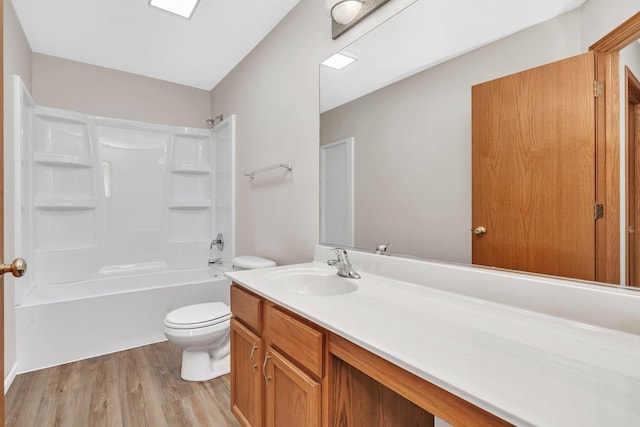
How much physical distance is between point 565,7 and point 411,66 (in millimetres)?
565

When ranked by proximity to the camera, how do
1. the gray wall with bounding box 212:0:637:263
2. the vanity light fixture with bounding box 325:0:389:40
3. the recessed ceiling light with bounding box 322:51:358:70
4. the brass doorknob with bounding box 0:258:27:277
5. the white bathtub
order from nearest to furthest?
the brass doorknob with bounding box 0:258:27:277 < the gray wall with bounding box 212:0:637:263 < the vanity light fixture with bounding box 325:0:389:40 < the recessed ceiling light with bounding box 322:51:358:70 < the white bathtub

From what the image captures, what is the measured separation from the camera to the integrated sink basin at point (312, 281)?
4.84ft

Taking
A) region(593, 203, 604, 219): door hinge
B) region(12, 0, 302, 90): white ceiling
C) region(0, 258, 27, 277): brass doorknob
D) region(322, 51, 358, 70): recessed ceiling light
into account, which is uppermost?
region(12, 0, 302, 90): white ceiling

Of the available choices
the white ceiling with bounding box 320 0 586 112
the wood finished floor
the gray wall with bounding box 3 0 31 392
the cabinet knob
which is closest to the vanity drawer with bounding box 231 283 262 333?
the cabinet knob

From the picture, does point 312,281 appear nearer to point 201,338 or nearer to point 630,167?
point 201,338

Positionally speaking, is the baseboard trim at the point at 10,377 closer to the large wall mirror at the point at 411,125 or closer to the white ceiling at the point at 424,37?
the large wall mirror at the point at 411,125

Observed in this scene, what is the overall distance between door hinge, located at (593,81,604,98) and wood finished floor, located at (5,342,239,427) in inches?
81.3

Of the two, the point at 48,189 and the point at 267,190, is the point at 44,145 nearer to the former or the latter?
the point at 48,189

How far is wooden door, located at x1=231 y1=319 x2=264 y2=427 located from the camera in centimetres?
132

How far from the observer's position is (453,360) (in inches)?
26.8

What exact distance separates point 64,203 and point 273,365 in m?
2.70

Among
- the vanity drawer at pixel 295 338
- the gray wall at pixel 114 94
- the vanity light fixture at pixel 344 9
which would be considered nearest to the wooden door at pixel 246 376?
the vanity drawer at pixel 295 338

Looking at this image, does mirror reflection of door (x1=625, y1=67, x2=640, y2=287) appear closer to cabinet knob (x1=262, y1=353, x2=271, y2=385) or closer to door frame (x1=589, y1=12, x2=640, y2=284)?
door frame (x1=589, y1=12, x2=640, y2=284)

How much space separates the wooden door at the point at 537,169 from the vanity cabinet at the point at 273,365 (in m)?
0.70
